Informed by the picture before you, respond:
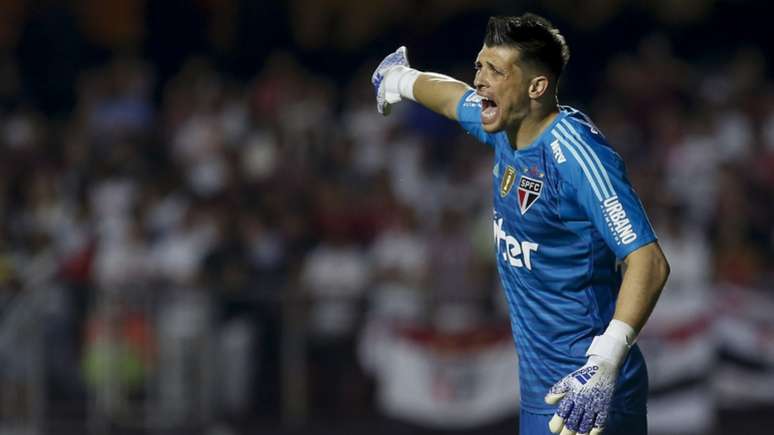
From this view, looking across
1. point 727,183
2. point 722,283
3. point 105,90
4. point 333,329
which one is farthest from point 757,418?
point 105,90

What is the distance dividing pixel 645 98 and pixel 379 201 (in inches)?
107

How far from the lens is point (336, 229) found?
40.5 ft

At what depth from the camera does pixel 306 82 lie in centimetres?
1487

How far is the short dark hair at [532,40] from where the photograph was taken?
5.30 metres

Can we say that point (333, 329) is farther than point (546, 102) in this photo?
Yes

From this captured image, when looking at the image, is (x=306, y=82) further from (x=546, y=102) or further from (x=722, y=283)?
(x=546, y=102)

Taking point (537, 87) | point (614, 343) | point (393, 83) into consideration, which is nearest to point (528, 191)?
point (537, 87)

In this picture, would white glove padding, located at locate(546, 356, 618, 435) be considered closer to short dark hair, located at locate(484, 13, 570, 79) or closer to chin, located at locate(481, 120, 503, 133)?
chin, located at locate(481, 120, 503, 133)

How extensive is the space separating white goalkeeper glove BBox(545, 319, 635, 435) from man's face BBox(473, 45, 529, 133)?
85cm

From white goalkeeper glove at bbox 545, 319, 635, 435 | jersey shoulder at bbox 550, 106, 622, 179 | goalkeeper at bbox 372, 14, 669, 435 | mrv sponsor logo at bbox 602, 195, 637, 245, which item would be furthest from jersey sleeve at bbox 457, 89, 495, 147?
white goalkeeper glove at bbox 545, 319, 635, 435

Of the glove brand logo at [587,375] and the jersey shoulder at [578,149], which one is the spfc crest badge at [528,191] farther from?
the glove brand logo at [587,375]

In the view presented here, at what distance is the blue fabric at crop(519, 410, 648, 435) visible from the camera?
534 centimetres

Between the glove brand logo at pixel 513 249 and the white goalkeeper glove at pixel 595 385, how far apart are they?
56 cm

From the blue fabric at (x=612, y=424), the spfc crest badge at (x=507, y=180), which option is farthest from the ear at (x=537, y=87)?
the blue fabric at (x=612, y=424)
